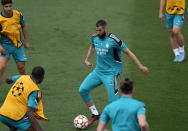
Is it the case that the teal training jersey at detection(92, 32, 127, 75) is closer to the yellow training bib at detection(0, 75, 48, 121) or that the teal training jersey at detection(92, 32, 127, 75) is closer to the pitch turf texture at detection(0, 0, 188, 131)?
the pitch turf texture at detection(0, 0, 188, 131)

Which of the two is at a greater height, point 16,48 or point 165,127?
point 16,48

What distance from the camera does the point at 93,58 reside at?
452 inches

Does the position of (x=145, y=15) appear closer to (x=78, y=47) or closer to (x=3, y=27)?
(x=78, y=47)

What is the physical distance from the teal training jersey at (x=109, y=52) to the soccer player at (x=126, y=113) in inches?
84.4

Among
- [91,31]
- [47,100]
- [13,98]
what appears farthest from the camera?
[91,31]

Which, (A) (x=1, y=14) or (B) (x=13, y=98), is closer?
(B) (x=13, y=98)

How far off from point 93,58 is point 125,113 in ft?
20.4

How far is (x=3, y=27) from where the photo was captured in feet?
27.7

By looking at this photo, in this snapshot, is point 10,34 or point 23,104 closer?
point 23,104

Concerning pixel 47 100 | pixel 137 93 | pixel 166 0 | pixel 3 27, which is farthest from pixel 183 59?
pixel 3 27

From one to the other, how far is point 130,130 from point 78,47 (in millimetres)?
6969

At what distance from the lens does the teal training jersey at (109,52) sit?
7.49m

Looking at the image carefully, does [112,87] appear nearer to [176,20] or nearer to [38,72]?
[38,72]

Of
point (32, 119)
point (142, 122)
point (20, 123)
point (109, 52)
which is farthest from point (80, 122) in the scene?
point (142, 122)
